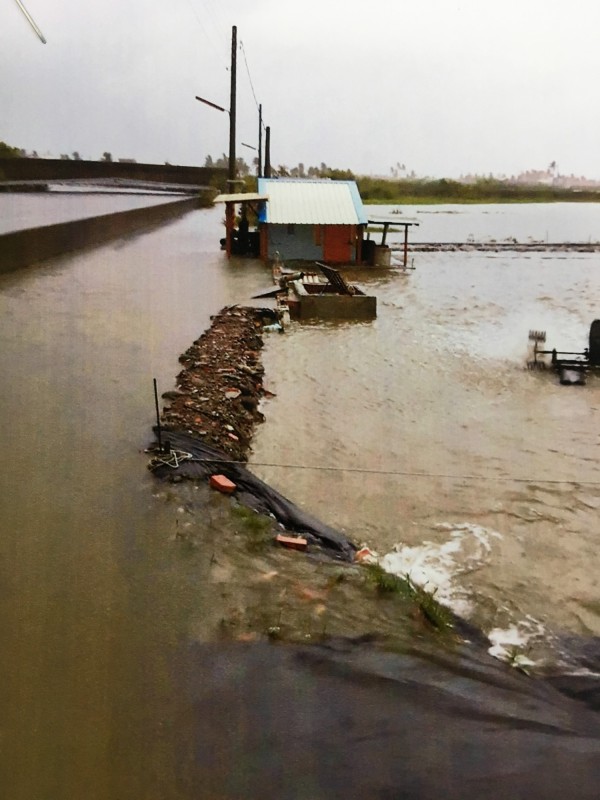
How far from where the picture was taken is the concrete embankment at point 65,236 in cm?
1570

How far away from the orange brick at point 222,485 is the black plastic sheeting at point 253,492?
0.30 ft

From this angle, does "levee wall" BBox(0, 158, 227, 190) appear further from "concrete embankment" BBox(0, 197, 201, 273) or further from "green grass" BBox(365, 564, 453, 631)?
"green grass" BBox(365, 564, 453, 631)

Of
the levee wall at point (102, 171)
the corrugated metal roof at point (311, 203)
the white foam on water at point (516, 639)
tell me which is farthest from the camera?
the levee wall at point (102, 171)

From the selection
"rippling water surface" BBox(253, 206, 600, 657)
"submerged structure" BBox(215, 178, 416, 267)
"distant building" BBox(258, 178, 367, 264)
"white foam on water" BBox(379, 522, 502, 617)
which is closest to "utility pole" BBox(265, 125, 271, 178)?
"submerged structure" BBox(215, 178, 416, 267)

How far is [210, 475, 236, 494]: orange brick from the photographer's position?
6.15m

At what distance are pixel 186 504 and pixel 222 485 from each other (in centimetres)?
47

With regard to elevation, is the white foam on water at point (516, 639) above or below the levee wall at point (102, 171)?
below

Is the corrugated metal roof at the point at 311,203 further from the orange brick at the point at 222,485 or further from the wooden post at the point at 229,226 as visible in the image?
the orange brick at the point at 222,485

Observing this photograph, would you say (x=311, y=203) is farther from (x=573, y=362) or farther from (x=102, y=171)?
(x=102, y=171)

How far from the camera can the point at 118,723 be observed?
11.3 ft

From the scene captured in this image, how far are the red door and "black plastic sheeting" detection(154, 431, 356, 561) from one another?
19090 mm

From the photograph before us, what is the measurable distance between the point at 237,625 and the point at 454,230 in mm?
53248

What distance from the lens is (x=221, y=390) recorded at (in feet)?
30.1

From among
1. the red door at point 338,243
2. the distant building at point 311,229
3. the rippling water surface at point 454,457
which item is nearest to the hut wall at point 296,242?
the distant building at point 311,229
